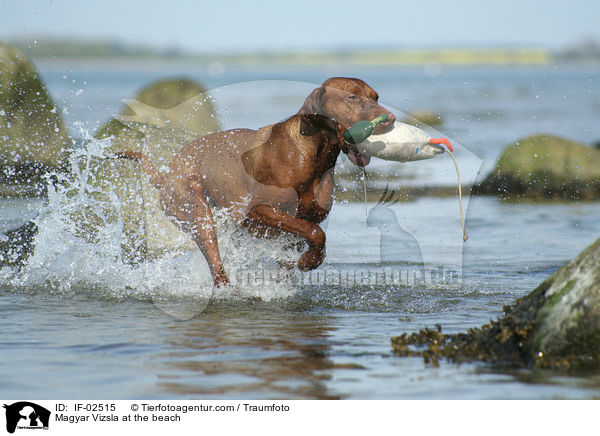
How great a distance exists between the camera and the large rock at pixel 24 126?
43.5 ft

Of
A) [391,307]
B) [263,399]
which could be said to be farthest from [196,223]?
[263,399]

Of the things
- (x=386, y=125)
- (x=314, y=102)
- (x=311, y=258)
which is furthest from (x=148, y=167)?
(x=386, y=125)

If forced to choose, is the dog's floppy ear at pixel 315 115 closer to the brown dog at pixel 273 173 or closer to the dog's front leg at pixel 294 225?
the brown dog at pixel 273 173

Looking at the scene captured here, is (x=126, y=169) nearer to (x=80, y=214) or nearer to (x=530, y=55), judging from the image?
(x=80, y=214)

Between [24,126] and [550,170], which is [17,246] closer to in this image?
[24,126]

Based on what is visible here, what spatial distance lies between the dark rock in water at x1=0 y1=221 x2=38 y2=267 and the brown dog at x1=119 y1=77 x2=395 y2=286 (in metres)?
1.67

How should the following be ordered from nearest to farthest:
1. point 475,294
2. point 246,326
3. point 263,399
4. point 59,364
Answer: point 263,399 → point 59,364 → point 246,326 → point 475,294

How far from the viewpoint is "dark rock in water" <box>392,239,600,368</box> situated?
412cm

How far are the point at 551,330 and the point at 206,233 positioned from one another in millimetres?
3090

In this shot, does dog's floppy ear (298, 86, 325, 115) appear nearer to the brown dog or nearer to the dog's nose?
the brown dog

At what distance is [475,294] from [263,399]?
325 centimetres

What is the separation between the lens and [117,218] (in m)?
7.80

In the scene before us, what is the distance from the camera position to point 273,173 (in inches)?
240
